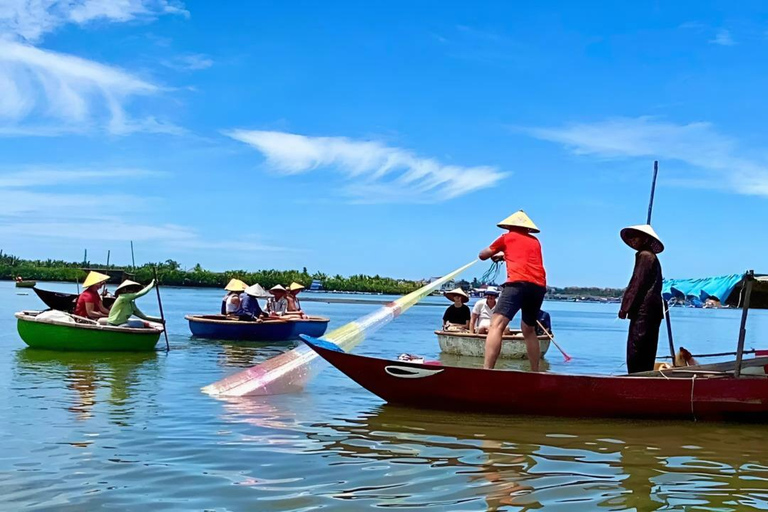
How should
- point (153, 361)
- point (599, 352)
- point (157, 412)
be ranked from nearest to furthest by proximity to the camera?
point (157, 412) → point (153, 361) → point (599, 352)

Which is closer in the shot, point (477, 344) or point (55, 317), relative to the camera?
point (55, 317)

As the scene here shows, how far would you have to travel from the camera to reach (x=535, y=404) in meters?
8.49

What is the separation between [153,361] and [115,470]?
8605 mm

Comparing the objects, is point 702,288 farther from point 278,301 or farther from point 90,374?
point 278,301

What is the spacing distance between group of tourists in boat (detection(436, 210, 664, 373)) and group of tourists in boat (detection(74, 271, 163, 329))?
8442 millimetres

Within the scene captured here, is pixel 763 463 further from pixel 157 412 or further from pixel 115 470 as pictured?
pixel 157 412

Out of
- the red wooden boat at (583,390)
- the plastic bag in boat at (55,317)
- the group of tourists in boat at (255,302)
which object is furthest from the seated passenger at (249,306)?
the red wooden boat at (583,390)

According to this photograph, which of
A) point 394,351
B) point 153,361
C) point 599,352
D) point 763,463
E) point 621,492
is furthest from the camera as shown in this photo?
point 599,352

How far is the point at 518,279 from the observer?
890 centimetres

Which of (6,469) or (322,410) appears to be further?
(322,410)

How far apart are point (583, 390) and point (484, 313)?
861 centimetres

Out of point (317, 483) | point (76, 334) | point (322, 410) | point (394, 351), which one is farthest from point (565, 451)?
point (394, 351)

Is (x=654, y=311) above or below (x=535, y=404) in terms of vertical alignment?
above

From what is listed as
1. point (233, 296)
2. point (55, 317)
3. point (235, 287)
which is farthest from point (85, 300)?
point (233, 296)
